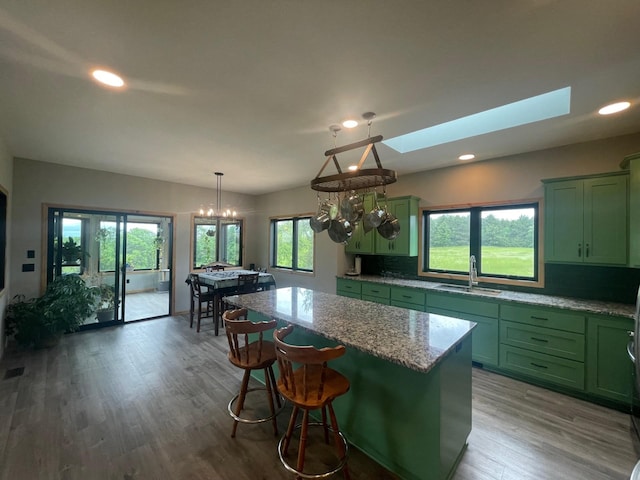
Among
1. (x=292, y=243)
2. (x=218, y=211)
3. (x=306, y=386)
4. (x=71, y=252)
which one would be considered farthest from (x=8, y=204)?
(x=306, y=386)

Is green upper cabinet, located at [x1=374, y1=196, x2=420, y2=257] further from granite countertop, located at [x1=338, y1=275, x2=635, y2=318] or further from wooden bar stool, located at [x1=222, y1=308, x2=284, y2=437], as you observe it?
wooden bar stool, located at [x1=222, y1=308, x2=284, y2=437]

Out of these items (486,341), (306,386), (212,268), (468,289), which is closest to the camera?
(306,386)

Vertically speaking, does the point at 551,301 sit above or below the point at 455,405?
above

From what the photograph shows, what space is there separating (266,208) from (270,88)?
189 inches

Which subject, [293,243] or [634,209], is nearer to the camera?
[634,209]

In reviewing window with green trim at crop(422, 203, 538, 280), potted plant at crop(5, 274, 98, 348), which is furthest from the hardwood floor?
window with green trim at crop(422, 203, 538, 280)

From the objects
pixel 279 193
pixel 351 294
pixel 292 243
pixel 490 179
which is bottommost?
pixel 351 294

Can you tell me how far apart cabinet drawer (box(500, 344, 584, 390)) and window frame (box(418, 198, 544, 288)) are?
2.90 feet

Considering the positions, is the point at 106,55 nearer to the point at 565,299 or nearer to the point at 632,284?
the point at 565,299

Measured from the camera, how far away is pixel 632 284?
9.06 ft

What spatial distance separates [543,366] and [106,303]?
659 centimetres

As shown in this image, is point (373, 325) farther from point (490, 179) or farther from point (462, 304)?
point (490, 179)

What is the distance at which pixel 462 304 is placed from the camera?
Result: 3.36m

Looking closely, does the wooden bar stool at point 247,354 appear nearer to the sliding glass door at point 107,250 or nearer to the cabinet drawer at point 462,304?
the cabinet drawer at point 462,304
